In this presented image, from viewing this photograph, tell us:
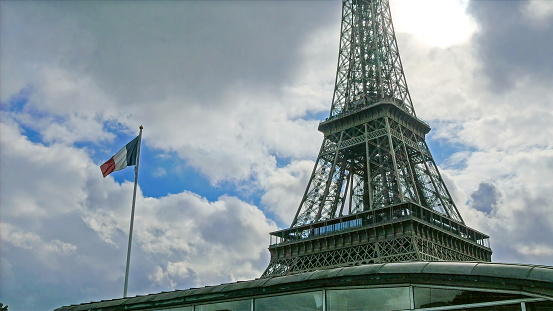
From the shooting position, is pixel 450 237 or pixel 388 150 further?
pixel 388 150

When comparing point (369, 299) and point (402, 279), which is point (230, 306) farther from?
point (402, 279)

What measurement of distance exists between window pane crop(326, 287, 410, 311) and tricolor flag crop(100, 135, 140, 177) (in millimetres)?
26894

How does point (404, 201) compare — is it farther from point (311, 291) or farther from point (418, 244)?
point (311, 291)

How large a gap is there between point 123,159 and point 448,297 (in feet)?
101

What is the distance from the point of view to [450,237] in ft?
235

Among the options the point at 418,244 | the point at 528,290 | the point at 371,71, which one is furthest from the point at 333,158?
the point at 528,290

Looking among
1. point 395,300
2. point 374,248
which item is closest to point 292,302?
point 395,300

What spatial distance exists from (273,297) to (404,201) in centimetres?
4861

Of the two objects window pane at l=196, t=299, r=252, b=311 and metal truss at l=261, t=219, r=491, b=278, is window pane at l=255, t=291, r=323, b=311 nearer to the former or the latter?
window pane at l=196, t=299, r=252, b=311

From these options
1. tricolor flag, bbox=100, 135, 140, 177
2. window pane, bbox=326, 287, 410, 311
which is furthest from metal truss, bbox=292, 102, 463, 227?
window pane, bbox=326, 287, 410, 311

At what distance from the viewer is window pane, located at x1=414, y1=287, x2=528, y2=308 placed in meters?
16.3

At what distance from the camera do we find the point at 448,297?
56.0 ft

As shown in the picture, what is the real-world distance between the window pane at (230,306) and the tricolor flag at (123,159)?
856 inches

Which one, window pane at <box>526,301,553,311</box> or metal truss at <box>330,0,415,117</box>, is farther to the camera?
metal truss at <box>330,0,415,117</box>
